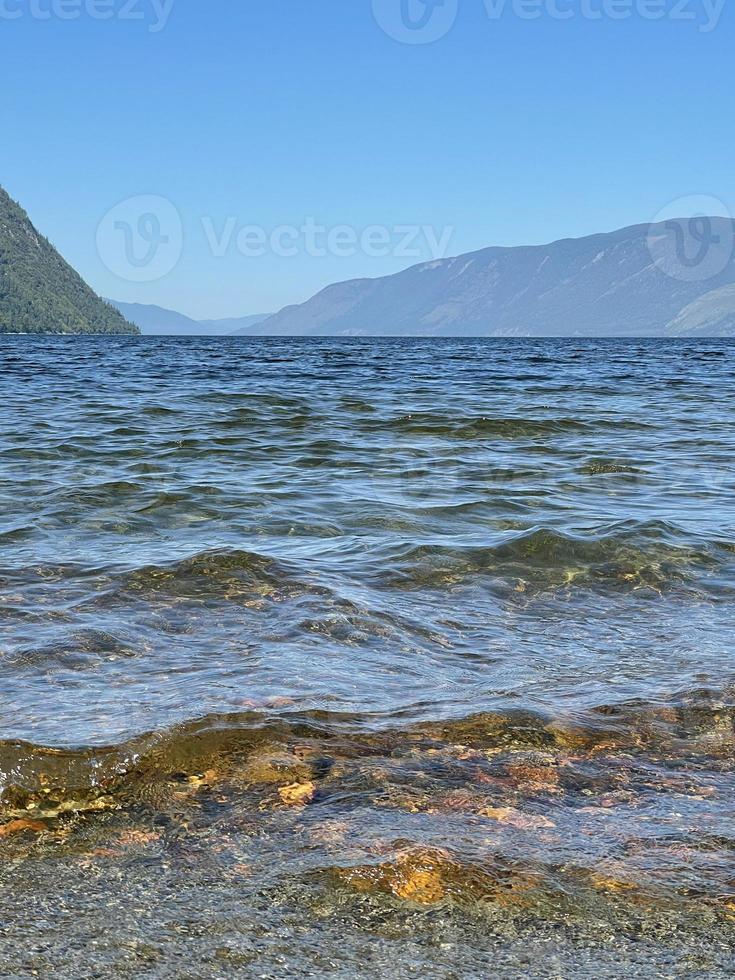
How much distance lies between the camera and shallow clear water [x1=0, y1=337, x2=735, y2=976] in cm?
291

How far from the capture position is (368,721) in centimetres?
459

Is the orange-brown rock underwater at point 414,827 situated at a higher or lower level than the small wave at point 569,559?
lower

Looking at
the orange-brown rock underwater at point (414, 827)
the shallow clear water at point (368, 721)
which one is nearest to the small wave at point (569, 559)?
the shallow clear water at point (368, 721)

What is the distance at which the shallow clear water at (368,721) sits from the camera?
115 inches

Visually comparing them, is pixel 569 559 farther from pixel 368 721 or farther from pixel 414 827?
pixel 414 827

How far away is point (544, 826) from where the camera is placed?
3547mm

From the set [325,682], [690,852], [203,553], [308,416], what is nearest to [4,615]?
[203,553]

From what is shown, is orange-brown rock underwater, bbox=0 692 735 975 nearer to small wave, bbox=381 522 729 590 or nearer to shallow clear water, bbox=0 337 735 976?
shallow clear water, bbox=0 337 735 976

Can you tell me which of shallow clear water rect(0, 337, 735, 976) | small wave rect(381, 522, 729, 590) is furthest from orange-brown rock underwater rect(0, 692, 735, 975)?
small wave rect(381, 522, 729, 590)

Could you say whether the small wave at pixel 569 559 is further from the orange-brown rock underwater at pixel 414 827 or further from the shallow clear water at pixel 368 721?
the orange-brown rock underwater at pixel 414 827

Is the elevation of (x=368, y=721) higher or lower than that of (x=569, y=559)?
lower

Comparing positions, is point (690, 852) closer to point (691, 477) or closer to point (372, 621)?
point (372, 621)

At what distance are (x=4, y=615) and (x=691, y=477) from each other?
9.03m

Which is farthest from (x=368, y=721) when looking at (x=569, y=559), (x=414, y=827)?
(x=569, y=559)
